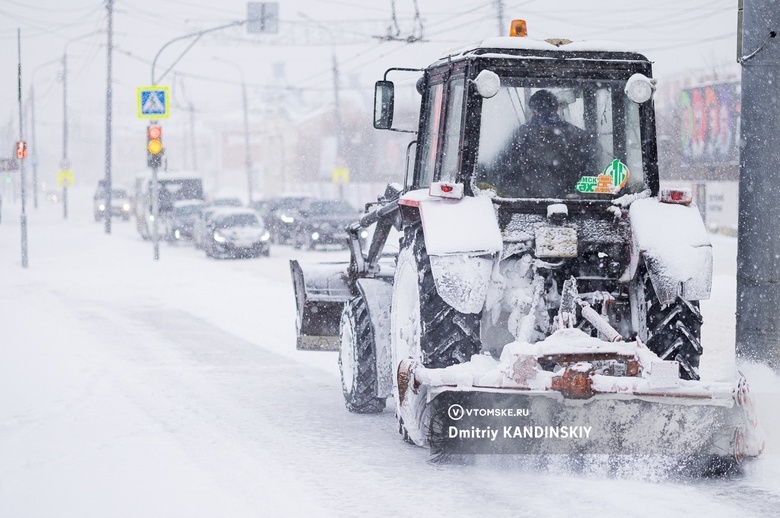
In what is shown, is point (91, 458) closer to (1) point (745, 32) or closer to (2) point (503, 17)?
(1) point (745, 32)

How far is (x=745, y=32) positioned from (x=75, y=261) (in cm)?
2234

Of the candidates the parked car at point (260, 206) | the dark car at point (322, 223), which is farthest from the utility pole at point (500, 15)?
the parked car at point (260, 206)

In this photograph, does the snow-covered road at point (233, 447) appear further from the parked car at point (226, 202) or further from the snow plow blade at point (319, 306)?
the parked car at point (226, 202)

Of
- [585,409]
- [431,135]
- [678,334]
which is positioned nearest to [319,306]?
[431,135]

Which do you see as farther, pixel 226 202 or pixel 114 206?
pixel 114 206

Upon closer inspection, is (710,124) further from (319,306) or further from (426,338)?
(426,338)

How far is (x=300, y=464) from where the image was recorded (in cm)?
Answer: 727

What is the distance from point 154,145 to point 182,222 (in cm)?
1103

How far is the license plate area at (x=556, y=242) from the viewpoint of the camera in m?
7.23

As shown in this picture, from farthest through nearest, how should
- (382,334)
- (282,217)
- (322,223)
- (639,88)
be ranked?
1. (282,217)
2. (322,223)
3. (382,334)
4. (639,88)

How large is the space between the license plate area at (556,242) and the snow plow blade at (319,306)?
3228 mm

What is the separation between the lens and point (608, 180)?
755 centimetres

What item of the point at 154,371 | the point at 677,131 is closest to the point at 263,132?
the point at 677,131

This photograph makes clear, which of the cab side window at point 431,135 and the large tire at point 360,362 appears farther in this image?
the large tire at point 360,362
